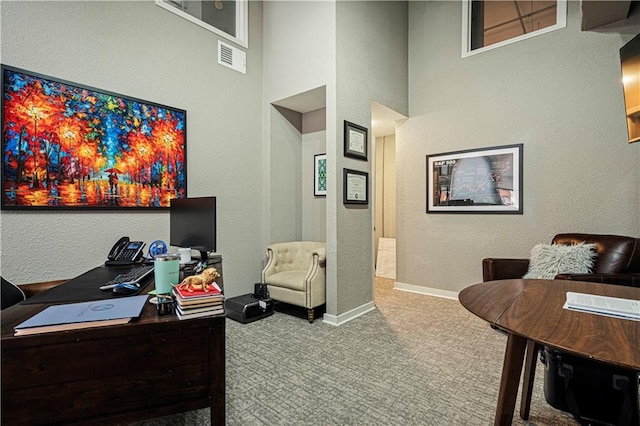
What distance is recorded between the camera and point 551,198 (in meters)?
3.24

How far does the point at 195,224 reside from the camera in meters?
2.41

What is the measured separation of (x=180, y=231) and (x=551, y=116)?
4.01m

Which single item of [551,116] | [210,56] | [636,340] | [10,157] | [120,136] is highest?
[210,56]

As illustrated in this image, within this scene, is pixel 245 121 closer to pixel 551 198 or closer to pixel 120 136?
pixel 120 136

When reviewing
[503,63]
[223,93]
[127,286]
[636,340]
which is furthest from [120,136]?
[503,63]

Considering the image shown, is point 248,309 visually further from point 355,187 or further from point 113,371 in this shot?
point 113,371

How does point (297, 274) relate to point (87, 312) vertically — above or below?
below

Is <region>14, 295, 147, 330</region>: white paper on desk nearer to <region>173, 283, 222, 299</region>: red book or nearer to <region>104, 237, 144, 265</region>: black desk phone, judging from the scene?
<region>173, 283, 222, 299</region>: red book

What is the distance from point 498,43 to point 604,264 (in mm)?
2717

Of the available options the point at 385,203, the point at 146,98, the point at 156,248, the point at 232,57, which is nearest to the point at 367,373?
the point at 156,248

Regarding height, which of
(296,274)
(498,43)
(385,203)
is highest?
(498,43)

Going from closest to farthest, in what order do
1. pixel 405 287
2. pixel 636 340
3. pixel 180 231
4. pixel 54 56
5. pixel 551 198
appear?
pixel 636 340
pixel 54 56
pixel 180 231
pixel 551 198
pixel 405 287

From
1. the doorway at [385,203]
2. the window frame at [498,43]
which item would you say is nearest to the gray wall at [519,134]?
the window frame at [498,43]

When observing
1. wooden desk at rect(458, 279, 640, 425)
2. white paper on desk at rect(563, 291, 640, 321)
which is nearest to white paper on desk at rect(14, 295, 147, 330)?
wooden desk at rect(458, 279, 640, 425)
